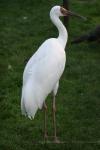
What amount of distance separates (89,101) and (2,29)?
5853 mm

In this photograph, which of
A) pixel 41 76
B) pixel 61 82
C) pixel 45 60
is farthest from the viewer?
pixel 61 82

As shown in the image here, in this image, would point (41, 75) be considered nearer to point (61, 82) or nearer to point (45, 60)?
point (45, 60)

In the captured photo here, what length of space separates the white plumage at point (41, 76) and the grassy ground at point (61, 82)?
60cm

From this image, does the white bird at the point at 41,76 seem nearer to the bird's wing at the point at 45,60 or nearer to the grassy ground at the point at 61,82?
the bird's wing at the point at 45,60

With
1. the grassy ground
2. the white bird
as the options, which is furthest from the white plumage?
the grassy ground

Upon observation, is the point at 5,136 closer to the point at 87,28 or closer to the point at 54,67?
the point at 54,67

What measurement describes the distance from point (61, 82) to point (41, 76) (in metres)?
3.23

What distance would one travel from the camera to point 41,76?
859 centimetres

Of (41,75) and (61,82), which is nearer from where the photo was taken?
(41,75)

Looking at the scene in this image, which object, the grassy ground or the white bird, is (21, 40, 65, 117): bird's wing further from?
the grassy ground

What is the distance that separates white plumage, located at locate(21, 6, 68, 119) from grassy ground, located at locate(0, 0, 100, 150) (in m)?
0.60

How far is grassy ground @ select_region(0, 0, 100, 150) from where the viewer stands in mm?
8922

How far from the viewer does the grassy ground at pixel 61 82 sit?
892 centimetres

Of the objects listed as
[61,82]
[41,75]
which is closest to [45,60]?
[41,75]
